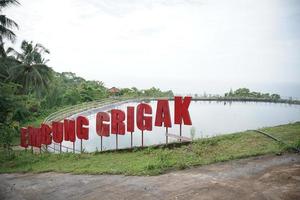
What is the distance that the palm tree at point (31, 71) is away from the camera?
33.2m

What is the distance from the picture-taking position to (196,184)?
9148 millimetres

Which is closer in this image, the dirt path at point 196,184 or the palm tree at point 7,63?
the dirt path at point 196,184

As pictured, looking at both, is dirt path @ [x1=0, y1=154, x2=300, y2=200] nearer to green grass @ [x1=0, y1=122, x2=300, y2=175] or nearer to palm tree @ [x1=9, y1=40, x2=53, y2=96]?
green grass @ [x1=0, y1=122, x2=300, y2=175]

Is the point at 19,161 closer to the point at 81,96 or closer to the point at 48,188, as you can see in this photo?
the point at 48,188

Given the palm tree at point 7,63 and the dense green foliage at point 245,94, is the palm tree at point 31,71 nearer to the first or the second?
the palm tree at point 7,63

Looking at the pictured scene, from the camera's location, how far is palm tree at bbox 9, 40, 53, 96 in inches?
1307

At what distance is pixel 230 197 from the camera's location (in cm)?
789

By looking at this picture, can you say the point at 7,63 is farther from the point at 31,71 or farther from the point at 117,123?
the point at 117,123

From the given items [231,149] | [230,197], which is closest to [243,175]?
[230,197]

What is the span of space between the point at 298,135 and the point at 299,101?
34.5 meters

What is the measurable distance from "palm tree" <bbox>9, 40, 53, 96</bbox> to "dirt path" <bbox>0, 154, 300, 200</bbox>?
75.1 ft

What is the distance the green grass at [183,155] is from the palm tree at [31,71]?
19.0 m

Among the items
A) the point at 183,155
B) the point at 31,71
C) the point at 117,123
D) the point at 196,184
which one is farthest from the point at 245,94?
the point at 196,184

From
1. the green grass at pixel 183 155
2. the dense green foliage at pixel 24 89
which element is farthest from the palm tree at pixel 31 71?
the green grass at pixel 183 155
